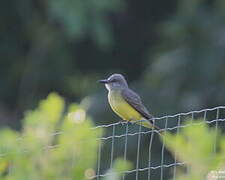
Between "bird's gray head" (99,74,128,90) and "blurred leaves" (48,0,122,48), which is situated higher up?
"blurred leaves" (48,0,122,48)

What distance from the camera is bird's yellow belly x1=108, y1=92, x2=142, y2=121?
940 cm

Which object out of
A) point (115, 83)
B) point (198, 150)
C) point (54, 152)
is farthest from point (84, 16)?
point (198, 150)

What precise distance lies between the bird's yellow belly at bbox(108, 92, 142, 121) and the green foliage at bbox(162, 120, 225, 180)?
14.3 feet

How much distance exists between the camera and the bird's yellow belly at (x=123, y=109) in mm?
9398

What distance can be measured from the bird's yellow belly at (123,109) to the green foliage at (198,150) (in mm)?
4364

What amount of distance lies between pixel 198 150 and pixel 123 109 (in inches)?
177

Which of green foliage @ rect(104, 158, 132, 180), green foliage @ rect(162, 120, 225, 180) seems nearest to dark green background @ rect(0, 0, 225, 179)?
green foliage @ rect(104, 158, 132, 180)

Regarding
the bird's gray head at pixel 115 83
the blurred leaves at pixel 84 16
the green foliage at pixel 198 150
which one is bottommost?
the green foliage at pixel 198 150

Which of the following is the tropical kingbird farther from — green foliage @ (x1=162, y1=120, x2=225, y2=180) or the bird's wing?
green foliage @ (x1=162, y1=120, x2=225, y2=180)

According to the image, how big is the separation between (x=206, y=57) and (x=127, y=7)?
427cm

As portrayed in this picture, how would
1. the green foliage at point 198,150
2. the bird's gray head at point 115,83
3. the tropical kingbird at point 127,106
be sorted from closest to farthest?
the green foliage at point 198,150
the tropical kingbird at point 127,106
the bird's gray head at point 115,83

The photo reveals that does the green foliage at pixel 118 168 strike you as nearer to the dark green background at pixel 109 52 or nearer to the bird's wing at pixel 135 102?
the bird's wing at pixel 135 102

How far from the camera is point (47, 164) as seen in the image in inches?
208

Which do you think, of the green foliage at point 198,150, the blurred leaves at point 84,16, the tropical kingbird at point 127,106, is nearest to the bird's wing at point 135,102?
the tropical kingbird at point 127,106
